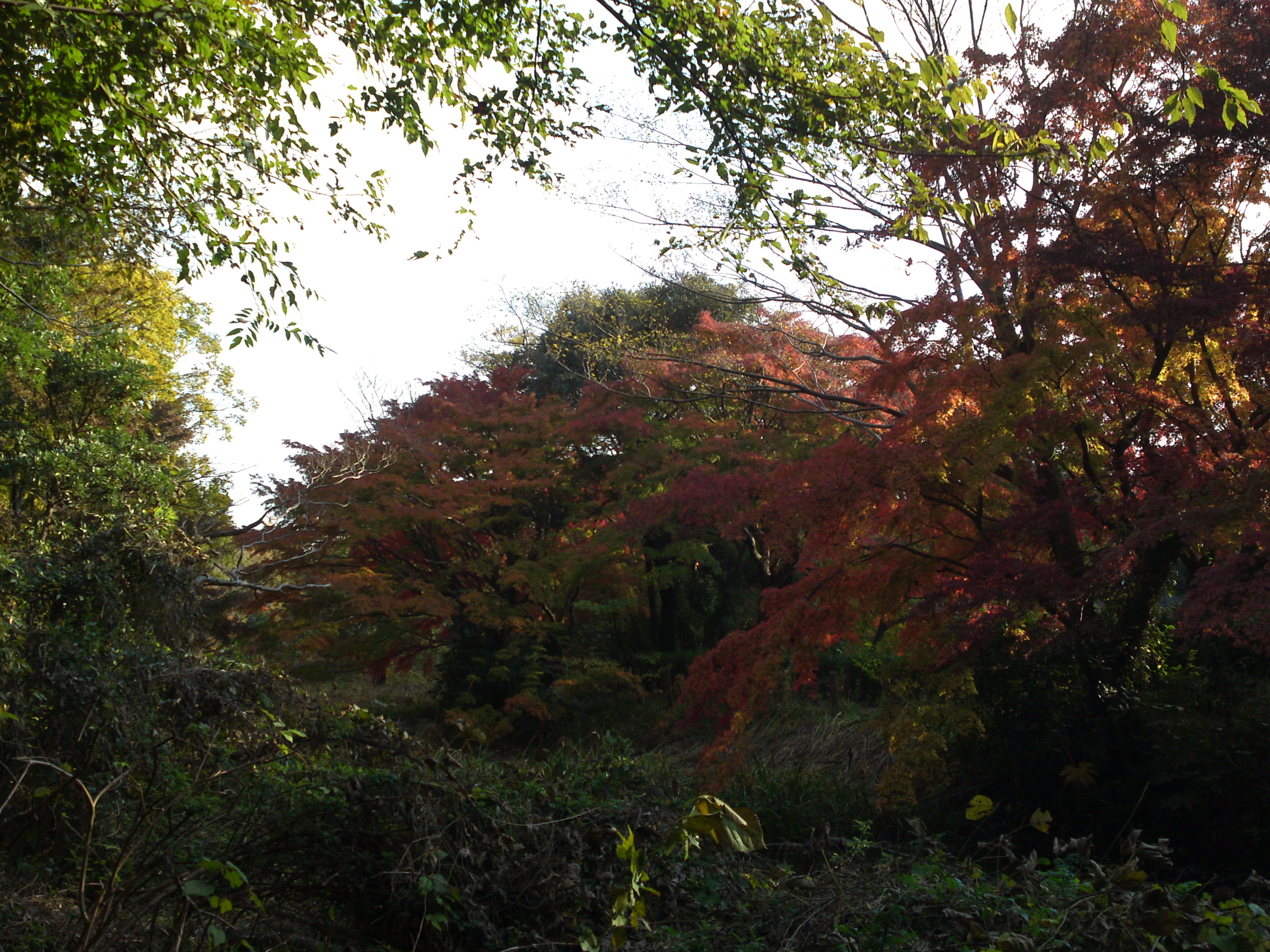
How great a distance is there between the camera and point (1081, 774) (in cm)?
579

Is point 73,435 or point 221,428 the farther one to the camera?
point 221,428

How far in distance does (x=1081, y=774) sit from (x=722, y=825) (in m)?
4.43

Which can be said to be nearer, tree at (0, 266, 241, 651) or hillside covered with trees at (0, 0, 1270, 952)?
hillside covered with trees at (0, 0, 1270, 952)

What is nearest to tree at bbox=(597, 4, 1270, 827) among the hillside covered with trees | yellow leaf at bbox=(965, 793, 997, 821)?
the hillside covered with trees

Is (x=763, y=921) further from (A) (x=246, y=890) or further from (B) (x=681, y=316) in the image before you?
(B) (x=681, y=316)

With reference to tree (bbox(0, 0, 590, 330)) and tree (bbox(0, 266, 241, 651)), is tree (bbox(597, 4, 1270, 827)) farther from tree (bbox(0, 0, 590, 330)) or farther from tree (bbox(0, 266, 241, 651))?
tree (bbox(0, 266, 241, 651))

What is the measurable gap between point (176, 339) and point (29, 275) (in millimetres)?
13181

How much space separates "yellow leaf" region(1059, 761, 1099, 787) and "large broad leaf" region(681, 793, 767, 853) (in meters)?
4.19

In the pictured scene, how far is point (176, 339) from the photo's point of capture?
68.3 feet

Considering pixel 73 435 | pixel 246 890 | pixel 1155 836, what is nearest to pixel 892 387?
pixel 1155 836

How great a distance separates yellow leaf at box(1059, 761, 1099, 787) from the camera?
5785 mm

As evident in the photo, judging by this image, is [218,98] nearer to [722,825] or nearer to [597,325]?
[722,825]

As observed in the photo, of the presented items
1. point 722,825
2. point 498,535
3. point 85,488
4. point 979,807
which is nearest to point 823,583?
point 979,807

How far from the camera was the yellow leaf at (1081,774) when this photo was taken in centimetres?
579
